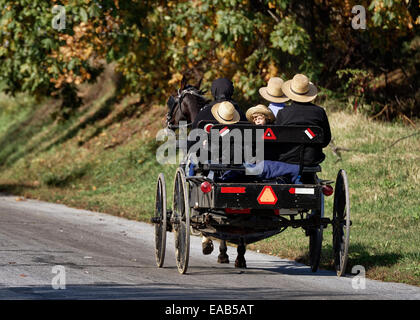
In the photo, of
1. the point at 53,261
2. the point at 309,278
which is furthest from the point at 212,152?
the point at 53,261

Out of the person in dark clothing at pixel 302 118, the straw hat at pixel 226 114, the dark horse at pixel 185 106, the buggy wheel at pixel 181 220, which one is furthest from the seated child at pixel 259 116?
the dark horse at pixel 185 106

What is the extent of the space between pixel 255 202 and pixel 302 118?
127cm

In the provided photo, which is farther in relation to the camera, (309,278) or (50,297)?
(309,278)

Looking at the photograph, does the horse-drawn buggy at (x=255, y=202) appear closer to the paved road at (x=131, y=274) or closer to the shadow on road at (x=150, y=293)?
the paved road at (x=131, y=274)

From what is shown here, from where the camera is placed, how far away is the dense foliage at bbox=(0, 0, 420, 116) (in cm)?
1936

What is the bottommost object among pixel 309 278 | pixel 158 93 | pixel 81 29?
pixel 309 278

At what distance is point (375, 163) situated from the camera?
1820 centimetres

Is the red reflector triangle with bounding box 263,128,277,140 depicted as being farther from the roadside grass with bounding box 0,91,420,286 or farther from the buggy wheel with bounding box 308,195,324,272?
the roadside grass with bounding box 0,91,420,286

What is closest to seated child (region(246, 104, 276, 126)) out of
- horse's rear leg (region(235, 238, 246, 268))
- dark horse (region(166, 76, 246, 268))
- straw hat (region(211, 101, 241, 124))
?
straw hat (region(211, 101, 241, 124))

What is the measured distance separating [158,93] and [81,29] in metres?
3.02

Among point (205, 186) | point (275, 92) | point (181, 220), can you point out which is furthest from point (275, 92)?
point (181, 220)

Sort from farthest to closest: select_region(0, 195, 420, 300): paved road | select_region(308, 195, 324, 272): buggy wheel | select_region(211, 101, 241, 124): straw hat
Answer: select_region(211, 101, 241, 124): straw hat, select_region(308, 195, 324, 272): buggy wheel, select_region(0, 195, 420, 300): paved road

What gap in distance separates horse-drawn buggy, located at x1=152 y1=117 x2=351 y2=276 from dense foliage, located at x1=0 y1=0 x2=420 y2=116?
8.72 meters
